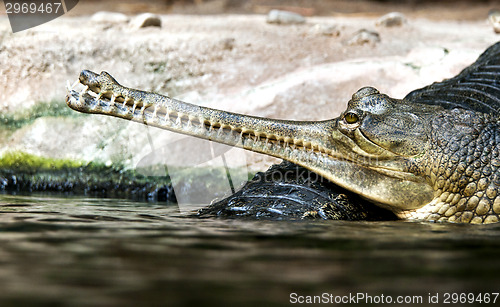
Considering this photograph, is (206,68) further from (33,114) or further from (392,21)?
(392,21)

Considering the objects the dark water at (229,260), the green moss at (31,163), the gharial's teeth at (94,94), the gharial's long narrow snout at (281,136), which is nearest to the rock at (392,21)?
the green moss at (31,163)

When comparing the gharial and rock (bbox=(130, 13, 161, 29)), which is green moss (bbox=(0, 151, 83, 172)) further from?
the gharial

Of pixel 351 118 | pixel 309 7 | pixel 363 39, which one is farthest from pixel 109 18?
pixel 309 7

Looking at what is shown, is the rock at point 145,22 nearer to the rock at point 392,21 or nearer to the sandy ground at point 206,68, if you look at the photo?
the sandy ground at point 206,68

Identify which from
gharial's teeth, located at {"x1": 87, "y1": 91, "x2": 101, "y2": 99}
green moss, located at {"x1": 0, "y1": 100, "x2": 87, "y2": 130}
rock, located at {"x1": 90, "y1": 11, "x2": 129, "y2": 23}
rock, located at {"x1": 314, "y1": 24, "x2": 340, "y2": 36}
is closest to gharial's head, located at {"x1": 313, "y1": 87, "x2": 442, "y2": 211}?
gharial's teeth, located at {"x1": 87, "y1": 91, "x2": 101, "y2": 99}

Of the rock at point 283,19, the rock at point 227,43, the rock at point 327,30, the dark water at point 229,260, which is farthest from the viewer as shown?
the rock at point 283,19

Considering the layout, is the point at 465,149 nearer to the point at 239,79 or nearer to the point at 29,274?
the point at 29,274

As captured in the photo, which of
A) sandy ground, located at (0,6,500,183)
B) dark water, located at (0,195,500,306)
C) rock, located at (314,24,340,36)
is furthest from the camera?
rock, located at (314,24,340,36)

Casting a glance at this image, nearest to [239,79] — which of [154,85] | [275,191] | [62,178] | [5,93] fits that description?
[154,85]
